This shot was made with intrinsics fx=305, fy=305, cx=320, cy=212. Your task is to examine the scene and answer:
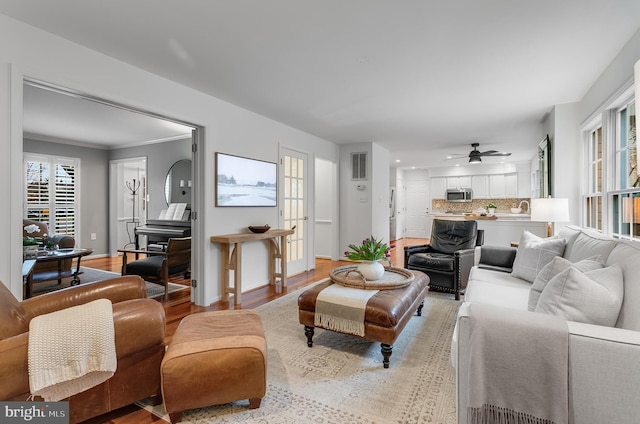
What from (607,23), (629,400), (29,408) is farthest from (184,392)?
(607,23)

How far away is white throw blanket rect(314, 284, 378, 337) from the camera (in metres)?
2.22

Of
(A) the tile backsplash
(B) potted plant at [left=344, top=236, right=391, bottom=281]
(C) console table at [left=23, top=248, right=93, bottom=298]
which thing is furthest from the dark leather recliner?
(A) the tile backsplash

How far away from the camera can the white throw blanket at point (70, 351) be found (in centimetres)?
128

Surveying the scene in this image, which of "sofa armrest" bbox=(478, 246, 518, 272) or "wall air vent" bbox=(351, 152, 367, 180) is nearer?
"sofa armrest" bbox=(478, 246, 518, 272)

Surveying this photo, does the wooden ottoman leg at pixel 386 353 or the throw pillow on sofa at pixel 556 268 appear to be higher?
the throw pillow on sofa at pixel 556 268

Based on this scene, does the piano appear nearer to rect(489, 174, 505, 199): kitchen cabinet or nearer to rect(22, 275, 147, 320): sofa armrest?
rect(22, 275, 147, 320): sofa armrest

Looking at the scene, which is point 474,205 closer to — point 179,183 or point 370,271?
point 370,271

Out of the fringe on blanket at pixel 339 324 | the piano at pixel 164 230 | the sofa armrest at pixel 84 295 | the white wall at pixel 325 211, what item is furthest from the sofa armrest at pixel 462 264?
the piano at pixel 164 230

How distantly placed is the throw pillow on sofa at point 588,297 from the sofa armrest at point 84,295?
2479 millimetres

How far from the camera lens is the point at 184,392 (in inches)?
62.1

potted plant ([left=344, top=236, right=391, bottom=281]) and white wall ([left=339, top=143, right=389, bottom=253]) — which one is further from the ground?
white wall ([left=339, top=143, right=389, bottom=253])

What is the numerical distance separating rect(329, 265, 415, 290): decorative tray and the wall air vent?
3394 millimetres

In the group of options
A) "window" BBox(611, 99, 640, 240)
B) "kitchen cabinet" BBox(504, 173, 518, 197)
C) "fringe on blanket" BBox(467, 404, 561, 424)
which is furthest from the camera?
"kitchen cabinet" BBox(504, 173, 518, 197)

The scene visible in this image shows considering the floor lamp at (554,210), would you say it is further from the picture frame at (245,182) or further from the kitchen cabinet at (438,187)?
the kitchen cabinet at (438,187)
